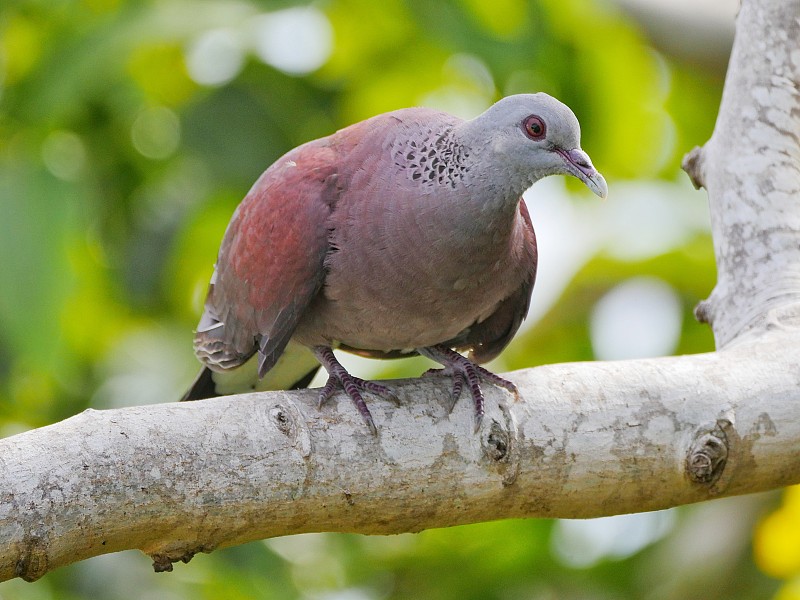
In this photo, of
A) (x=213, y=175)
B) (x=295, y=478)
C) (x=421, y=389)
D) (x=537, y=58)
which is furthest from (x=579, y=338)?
(x=295, y=478)

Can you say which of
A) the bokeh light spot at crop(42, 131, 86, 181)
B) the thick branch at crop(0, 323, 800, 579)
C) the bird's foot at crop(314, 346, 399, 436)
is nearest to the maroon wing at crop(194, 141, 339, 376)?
the bird's foot at crop(314, 346, 399, 436)

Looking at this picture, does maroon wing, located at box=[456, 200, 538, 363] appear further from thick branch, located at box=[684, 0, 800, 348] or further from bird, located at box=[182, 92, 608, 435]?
thick branch, located at box=[684, 0, 800, 348]

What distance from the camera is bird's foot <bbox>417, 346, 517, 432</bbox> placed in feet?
9.91

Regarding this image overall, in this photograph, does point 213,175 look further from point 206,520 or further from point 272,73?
point 206,520

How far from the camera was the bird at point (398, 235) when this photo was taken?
3.09m

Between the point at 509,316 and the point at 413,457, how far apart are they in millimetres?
1013

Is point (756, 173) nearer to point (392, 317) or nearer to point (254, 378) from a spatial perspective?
point (392, 317)

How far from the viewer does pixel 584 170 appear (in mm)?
3059

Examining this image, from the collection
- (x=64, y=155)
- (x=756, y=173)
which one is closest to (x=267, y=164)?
(x=64, y=155)

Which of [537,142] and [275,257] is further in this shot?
[275,257]

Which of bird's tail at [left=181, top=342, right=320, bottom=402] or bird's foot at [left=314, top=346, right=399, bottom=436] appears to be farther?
bird's tail at [left=181, top=342, right=320, bottom=402]

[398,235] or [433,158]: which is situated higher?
[433,158]

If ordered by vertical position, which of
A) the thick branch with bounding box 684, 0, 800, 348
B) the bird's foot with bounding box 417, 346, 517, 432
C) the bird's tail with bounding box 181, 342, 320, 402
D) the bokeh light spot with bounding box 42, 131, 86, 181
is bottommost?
the bird's tail with bounding box 181, 342, 320, 402

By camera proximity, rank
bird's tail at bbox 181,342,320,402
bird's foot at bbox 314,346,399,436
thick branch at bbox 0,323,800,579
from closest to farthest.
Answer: thick branch at bbox 0,323,800,579 → bird's foot at bbox 314,346,399,436 → bird's tail at bbox 181,342,320,402
